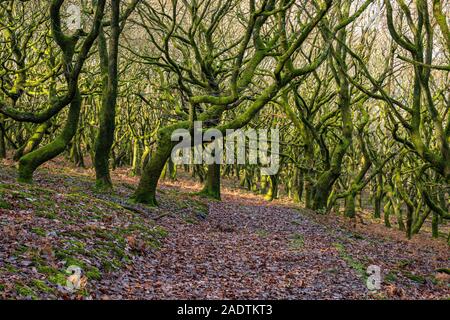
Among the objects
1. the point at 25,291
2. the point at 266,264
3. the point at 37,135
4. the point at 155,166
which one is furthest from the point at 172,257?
the point at 37,135

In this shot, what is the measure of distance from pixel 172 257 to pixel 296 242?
5.19 m

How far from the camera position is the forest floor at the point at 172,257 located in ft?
26.5

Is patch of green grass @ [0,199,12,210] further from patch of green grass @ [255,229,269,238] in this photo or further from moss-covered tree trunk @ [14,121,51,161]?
moss-covered tree trunk @ [14,121,51,161]

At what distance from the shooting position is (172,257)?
1142cm

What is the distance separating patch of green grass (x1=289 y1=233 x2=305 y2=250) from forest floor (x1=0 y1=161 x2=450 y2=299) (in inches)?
1.3

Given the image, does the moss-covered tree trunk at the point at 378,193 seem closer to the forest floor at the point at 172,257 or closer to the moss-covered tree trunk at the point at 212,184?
the moss-covered tree trunk at the point at 212,184

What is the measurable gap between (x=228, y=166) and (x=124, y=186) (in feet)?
86.6

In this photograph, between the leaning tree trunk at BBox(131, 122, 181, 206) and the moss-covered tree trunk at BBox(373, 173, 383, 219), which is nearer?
the leaning tree trunk at BBox(131, 122, 181, 206)

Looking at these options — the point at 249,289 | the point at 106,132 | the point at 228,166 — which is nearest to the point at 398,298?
the point at 249,289

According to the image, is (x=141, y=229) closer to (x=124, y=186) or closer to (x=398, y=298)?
(x=398, y=298)

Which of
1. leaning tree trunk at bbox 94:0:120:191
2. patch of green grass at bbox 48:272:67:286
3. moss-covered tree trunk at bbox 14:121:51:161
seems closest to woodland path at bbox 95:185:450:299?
patch of green grass at bbox 48:272:67:286

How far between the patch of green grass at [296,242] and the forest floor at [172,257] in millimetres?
34

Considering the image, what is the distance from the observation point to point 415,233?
25.6 meters

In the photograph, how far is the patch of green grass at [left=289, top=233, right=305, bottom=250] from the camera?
1439cm
